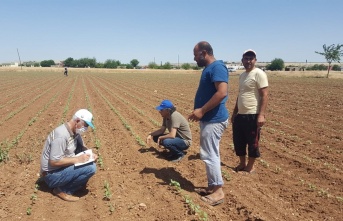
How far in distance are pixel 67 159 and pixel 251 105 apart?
2949mm

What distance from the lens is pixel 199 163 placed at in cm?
582

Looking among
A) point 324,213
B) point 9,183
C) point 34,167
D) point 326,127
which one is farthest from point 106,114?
point 324,213

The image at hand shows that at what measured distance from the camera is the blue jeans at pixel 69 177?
4.20 m

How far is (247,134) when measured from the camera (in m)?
5.11

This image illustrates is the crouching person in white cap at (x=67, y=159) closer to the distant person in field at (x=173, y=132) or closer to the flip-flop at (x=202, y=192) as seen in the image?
the flip-flop at (x=202, y=192)

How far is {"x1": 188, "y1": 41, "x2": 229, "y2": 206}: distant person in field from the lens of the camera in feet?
12.4

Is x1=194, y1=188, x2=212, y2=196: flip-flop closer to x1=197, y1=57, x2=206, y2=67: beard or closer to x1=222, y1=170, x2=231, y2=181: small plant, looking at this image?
x1=222, y1=170, x2=231, y2=181: small plant

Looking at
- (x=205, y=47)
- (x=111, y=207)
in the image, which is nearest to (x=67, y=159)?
(x=111, y=207)

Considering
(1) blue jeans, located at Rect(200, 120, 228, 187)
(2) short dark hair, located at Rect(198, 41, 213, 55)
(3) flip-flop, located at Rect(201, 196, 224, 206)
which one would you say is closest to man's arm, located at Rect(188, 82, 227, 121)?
(1) blue jeans, located at Rect(200, 120, 228, 187)

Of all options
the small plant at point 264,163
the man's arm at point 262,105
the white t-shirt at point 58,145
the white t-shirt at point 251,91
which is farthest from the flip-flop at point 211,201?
the white t-shirt at point 58,145

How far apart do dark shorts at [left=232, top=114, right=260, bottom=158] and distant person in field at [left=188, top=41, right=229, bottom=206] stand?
108 centimetres

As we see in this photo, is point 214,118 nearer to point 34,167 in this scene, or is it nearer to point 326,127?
point 34,167

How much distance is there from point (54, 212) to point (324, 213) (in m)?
3.50

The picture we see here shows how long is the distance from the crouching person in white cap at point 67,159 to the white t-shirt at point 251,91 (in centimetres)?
248
